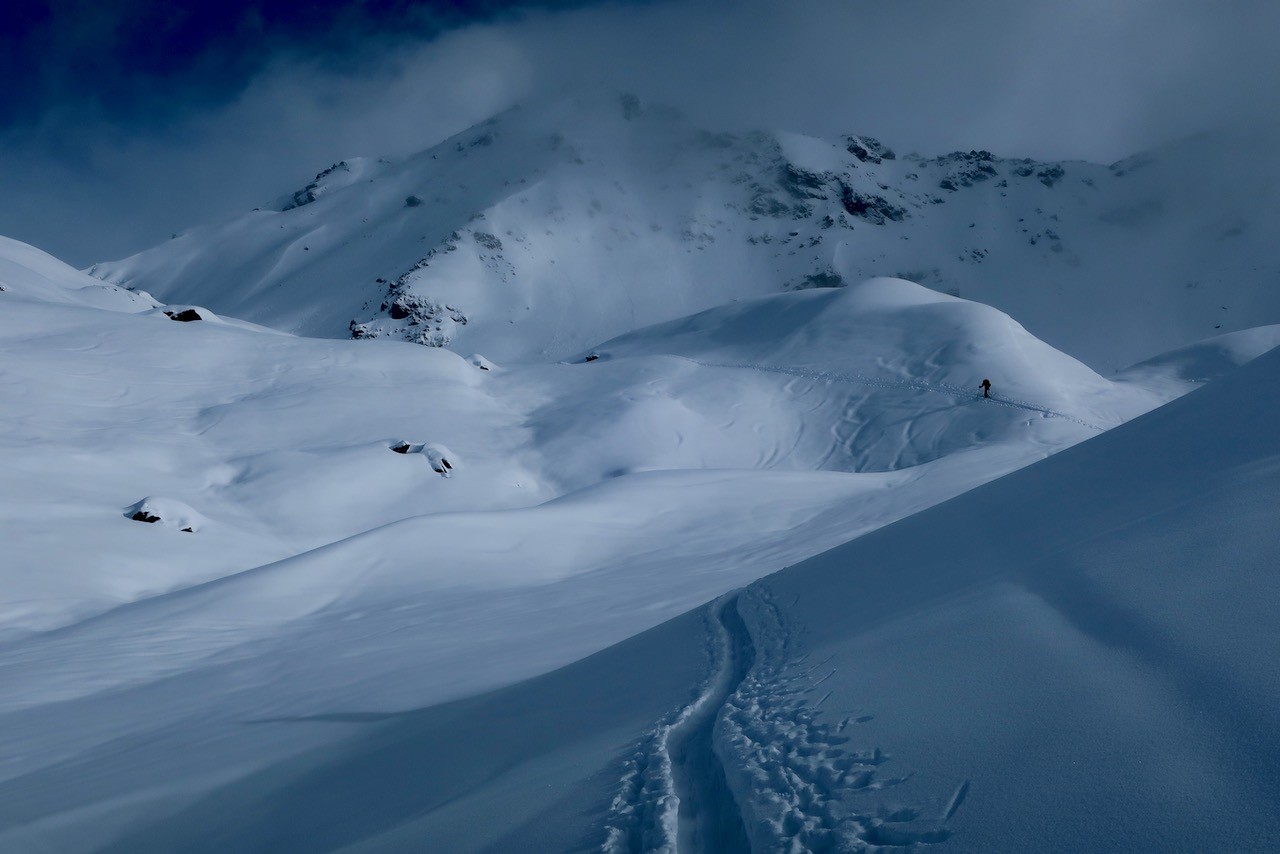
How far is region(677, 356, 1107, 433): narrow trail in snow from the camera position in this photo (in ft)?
85.8

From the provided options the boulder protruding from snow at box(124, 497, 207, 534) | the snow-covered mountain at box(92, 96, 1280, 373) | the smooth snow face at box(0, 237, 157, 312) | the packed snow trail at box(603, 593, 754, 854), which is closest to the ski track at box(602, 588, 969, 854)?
the packed snow trail at box(603, 593, 754, 854)

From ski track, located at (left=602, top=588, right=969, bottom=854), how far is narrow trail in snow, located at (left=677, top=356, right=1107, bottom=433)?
25.1 m

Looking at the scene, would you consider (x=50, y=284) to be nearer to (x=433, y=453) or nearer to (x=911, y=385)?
(x=433, y=453)

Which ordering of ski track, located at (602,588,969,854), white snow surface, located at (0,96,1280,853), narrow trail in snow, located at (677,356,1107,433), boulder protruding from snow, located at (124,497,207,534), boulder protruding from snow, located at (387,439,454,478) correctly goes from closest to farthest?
ski track, located at (602,588,969,854), white snow surface, located at (0,96,1280,853), boulder protruding from snow, located at (124,497,207,534), boulder protruding from snow, located at (387,439,454,478), narrow trail in snow, located at (677,356,1107,433)

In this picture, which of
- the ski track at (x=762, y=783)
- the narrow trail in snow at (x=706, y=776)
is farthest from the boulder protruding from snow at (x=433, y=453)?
the ski track at (x=762, y=783)

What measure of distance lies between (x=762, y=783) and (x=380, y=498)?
19277 mm

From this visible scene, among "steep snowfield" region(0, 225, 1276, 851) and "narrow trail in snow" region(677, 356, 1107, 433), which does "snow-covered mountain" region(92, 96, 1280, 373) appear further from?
"steep snowfield" region(0, 225, 1276, 851)

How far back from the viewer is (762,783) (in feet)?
8.96

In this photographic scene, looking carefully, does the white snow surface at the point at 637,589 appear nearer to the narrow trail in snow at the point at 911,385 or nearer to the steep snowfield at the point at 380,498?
the steep snowfield at the point at 380,498

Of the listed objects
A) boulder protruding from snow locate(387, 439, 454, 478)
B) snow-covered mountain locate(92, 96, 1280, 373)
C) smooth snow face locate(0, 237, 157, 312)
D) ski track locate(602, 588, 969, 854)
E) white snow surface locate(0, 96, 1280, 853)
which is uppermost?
snow-covered mountain locate(92, 96, 1280, 373)

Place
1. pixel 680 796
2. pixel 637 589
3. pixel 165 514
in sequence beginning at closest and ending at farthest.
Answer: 1. pixel 680 796
2. pixel 637 589
3. pixel 165 514

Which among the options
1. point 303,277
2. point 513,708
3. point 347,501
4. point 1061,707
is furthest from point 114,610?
point 303,277

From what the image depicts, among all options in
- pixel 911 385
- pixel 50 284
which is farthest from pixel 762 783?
pixel 50 284

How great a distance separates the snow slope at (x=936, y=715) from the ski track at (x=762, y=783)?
1 centimetres
